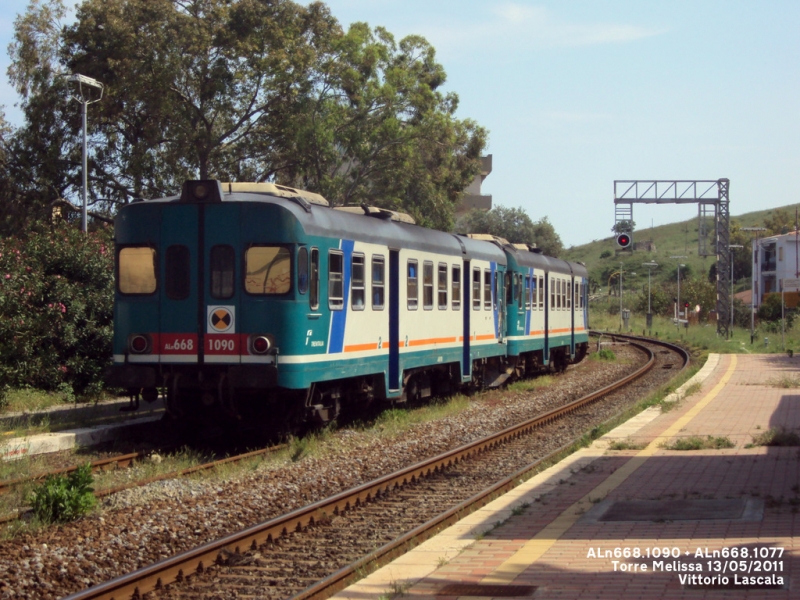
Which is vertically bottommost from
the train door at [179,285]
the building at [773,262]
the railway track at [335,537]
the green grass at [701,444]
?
the railway track at [335,537]

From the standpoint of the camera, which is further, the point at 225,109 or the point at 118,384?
the point at 225,109

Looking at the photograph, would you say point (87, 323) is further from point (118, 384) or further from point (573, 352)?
point (573, 352)

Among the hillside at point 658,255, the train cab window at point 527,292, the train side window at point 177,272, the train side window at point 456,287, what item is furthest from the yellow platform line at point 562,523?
the hillside at point 658,255

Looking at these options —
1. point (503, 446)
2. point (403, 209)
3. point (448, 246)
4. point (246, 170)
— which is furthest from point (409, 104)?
point (503, 446)

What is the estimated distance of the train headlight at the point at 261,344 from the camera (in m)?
12.8

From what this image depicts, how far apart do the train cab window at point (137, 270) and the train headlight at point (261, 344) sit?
171 centimetres

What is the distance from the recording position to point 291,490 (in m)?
10.7

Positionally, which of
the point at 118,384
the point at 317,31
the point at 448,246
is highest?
the point at 317,31

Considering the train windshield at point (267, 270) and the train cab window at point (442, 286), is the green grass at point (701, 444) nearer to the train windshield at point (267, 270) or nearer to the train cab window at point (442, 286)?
the train windshield at point (267, 270)

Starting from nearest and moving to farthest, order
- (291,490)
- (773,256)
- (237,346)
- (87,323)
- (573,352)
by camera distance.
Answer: (291,490) < (237,346) < (87,323) < (573,352) < (773,256)

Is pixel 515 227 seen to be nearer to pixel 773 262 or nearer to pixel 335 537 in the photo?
pixel 773 262

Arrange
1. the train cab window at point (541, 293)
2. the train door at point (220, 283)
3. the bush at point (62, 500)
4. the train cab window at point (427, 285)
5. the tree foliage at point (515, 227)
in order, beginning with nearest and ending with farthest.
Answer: the bush at point (62, 500), the train door at point (220, 283), the train cab window at point (427, 285), the train cab window at point (541, 293), the tree foliage at point (515, 227)

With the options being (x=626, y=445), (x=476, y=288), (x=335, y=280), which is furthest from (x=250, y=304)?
(x=476, y=288)

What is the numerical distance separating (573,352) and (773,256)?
70767 mm
